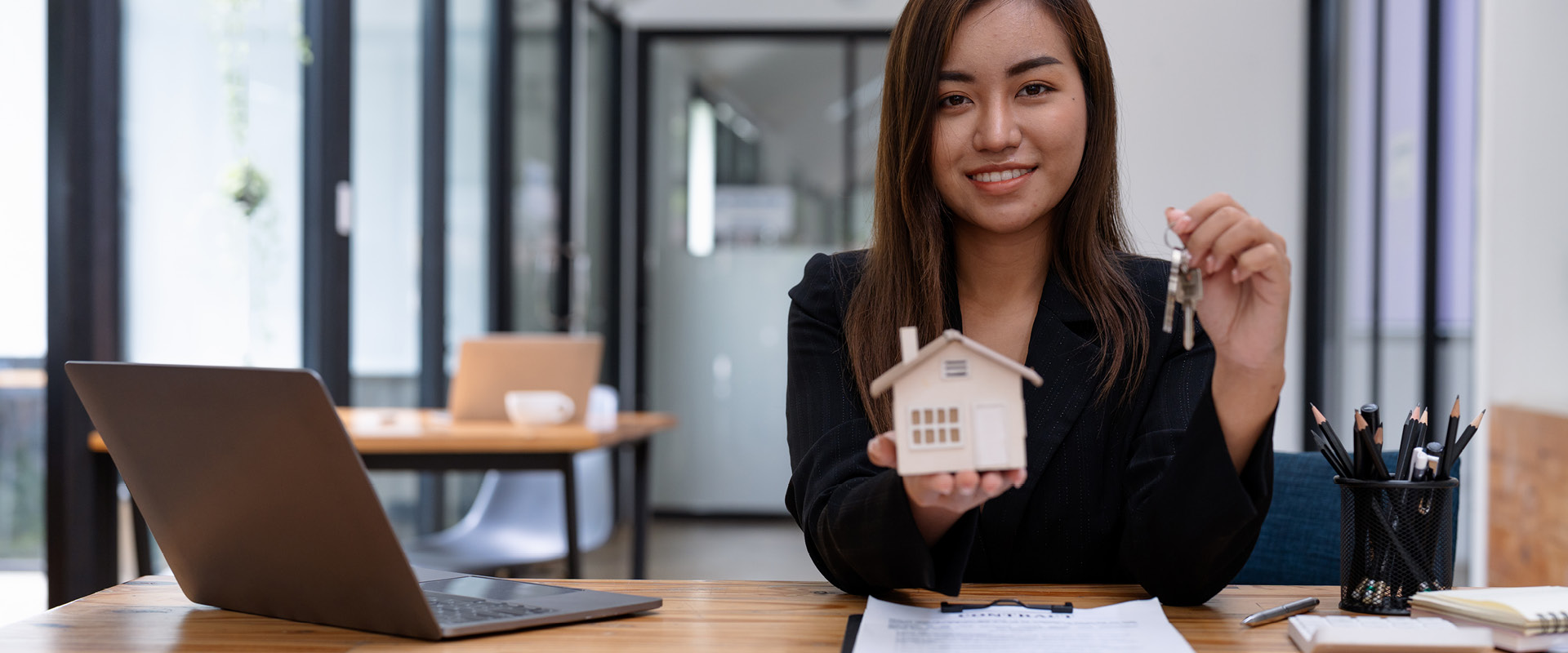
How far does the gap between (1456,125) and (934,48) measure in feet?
6.98

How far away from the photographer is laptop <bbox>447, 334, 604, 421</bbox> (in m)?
3.05

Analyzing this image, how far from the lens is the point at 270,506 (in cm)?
88

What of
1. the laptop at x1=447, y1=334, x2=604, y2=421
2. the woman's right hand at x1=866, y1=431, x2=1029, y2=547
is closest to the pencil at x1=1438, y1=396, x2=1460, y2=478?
the woman's right hand at x1=866, y1=431, x2=1029, y2=547

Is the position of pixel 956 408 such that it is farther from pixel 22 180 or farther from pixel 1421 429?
pixel 22 180

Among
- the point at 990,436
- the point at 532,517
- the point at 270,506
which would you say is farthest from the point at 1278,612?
the point at 532,517

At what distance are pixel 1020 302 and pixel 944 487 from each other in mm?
566

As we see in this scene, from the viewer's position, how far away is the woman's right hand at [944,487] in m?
0.82

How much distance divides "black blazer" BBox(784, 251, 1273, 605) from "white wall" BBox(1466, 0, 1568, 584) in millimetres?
1573

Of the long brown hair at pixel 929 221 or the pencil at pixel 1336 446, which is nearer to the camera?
the pencil at pixel 1336 446

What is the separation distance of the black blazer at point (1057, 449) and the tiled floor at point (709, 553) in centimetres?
273

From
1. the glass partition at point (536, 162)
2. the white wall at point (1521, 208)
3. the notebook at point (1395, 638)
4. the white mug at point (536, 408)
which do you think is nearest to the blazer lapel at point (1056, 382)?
the notebook at point (1395, 638)

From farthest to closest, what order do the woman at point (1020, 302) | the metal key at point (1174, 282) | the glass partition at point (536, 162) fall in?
the glass partition at point (536, 162) < the woman at point (1020, 302) < the metal key at point (1174, 282)

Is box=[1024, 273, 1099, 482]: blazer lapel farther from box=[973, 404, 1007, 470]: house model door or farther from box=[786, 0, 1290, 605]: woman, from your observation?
box=[973, 404, 1007, 470]: house model door

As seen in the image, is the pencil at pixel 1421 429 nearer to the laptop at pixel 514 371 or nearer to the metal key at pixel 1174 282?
the metal key at pixel 1174 282
